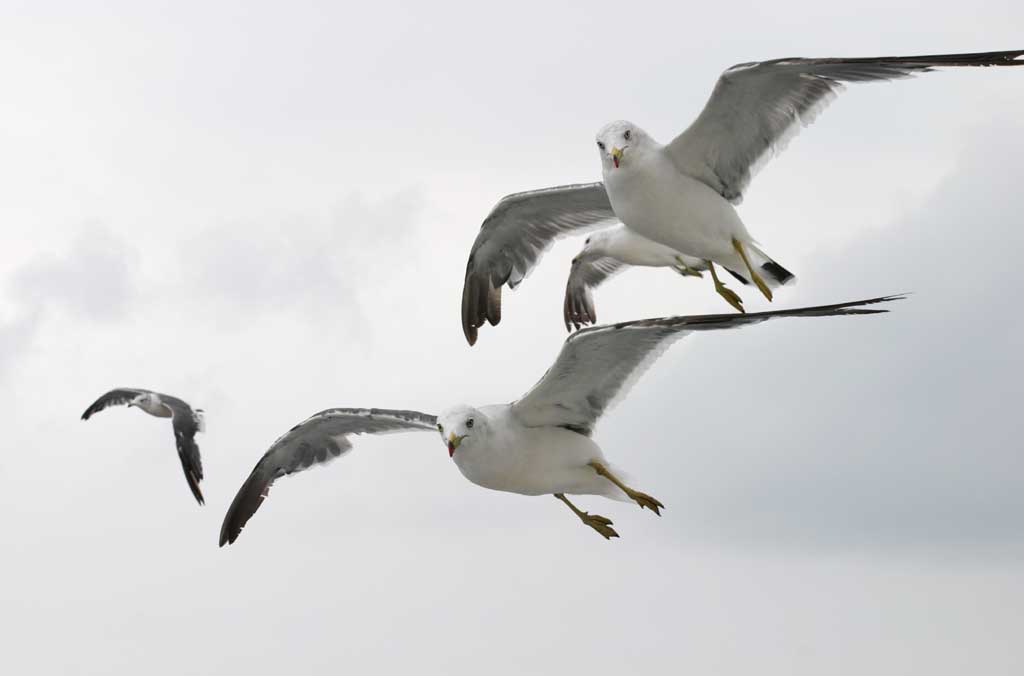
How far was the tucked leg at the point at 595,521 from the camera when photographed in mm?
12547

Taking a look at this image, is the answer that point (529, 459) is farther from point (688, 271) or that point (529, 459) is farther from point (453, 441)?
point (688, 271)

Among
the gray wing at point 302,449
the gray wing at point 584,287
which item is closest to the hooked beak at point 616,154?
the gray wing at point 302,449

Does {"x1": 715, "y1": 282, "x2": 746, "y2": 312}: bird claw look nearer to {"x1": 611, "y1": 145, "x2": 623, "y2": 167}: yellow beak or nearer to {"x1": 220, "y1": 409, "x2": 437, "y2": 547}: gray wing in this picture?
{"x1": 611, "y1": 145, "x2": 623, "y2": 167}: yellow beak

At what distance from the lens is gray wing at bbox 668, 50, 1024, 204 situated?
11.6 metres

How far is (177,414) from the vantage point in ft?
64.8

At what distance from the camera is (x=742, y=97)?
40.3 ft

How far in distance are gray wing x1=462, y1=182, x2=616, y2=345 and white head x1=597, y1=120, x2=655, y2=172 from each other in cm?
360

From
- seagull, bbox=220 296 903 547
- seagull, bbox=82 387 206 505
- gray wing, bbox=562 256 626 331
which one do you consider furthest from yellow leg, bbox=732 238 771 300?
seagull, bbox=82 387 206 505

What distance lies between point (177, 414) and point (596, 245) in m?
6.34

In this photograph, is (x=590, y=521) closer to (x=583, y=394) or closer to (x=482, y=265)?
(x=583, y=394)

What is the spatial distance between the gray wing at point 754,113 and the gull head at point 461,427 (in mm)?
3243

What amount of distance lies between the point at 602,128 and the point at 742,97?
1.24m

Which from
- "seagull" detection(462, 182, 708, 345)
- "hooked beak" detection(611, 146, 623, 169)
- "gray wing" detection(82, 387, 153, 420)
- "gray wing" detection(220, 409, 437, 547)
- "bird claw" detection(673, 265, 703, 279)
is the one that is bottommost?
"gray wing" detection(220, 409, 437, 547)

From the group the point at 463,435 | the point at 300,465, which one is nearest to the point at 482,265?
the point at 300,465
